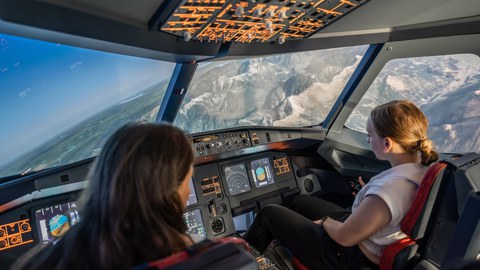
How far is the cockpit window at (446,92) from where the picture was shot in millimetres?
2830

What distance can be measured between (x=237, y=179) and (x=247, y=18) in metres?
1.67

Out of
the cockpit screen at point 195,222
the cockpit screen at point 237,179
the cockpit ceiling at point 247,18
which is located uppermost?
the cockpit ceiling at point 247,18

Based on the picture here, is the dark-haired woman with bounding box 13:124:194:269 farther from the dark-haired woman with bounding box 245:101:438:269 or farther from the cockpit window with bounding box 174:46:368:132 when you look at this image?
the cockpit window with bounding box 174:46:368:132

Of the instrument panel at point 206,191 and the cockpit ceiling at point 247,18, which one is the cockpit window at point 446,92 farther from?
the cockpit ceiling at point 247,18

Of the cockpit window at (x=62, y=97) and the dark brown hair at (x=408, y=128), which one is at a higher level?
the cockpit window at (x=62, y=97)

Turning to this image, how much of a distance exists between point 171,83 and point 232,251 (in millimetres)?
2068

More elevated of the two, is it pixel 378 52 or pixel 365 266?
pixel 378 52

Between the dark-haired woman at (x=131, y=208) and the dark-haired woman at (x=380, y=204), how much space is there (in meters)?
1.12

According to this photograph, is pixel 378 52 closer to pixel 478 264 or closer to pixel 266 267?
pixel 266 267

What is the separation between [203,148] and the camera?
2.75 m

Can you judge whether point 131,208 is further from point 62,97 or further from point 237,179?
Result: point 237,179

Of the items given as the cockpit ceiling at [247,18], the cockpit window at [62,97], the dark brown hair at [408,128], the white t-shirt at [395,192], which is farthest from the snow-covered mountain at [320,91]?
the white t-shirt at [395,192]

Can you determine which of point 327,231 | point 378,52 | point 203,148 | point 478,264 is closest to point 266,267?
point 327,231

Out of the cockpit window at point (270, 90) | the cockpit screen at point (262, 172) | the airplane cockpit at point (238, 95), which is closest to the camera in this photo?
the airplane cockpit at point (238, 95)
